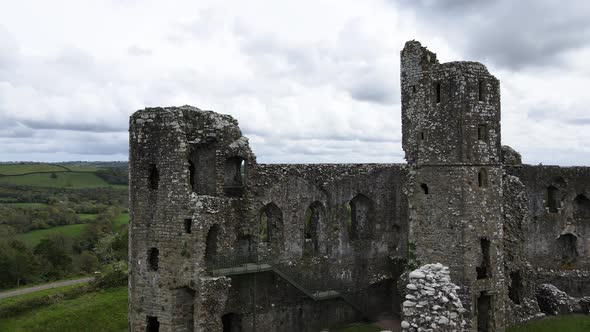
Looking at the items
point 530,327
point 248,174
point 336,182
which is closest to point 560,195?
point 530,327

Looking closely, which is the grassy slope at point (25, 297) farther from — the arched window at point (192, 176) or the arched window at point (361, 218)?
the arched window at point (361, 218)

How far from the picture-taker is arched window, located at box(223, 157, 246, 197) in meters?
19.9

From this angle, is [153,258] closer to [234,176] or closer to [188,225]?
[188,225]

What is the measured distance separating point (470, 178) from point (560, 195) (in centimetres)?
1005

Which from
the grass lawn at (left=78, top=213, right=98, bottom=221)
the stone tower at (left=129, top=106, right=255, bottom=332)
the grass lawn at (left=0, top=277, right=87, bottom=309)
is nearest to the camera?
the stone tower at (left=129, top=106, right=255, bottom=332)

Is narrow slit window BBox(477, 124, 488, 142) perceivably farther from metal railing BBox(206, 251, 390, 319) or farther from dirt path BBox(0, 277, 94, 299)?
dirt path BBox(0, 277, 94, 299)

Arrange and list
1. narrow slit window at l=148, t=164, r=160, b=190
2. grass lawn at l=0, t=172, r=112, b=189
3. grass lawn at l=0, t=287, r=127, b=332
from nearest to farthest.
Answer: narrow slit window at l=148, t=164, r=160, b=190
grass lawn at l=0, t=287, r=127, b=332
grass lawn at l=0, t=172, r=112, b=189

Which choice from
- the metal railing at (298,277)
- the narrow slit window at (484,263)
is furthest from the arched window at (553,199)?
the metal railing at (298,277)

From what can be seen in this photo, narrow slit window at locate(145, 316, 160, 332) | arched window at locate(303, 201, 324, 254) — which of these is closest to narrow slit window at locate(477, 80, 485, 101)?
arched window at locate(303, 201, 324, 254)

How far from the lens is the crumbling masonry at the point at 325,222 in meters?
17.6

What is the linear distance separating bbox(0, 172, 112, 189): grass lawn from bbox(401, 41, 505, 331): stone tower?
79.7m

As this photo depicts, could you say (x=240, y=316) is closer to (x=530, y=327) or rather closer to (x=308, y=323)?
(x=308, y=323)

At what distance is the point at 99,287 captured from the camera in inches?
1238

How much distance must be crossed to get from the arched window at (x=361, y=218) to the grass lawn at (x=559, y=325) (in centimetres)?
698
